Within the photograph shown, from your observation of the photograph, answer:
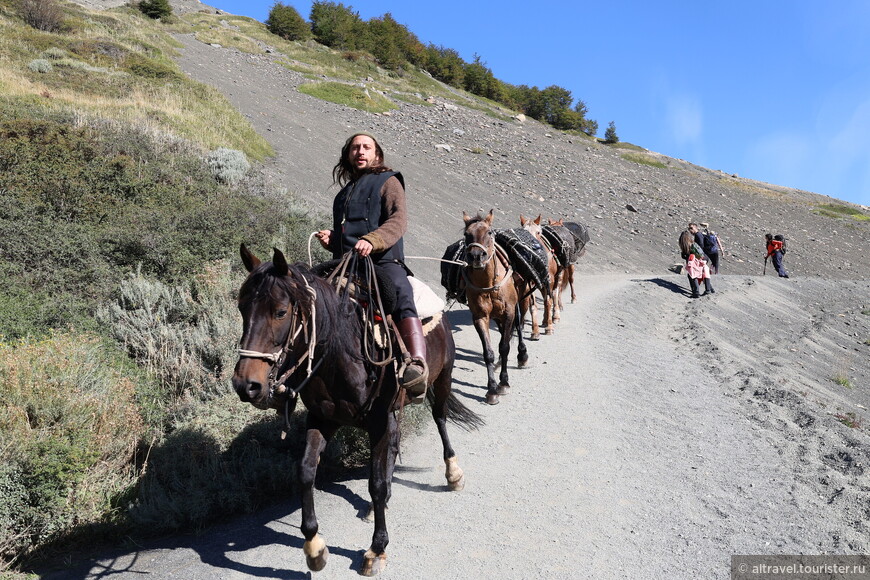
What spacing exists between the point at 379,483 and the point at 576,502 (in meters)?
2.00

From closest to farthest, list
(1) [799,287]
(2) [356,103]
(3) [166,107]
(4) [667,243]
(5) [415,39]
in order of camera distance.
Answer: (3) [166,107]
(1) [799,287]
(4) [667,243]
(2) [356,103]
(5) [415,39]

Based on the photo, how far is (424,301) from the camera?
4551mm

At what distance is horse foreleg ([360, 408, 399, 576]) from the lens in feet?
12.3

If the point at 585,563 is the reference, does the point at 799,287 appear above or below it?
above

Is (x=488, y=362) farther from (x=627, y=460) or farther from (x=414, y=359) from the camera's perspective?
(x=414, y=359)

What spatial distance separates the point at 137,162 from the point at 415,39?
56929mm

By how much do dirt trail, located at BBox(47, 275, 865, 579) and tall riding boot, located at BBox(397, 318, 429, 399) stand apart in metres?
1.23

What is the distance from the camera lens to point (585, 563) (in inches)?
156

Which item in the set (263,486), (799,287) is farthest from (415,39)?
(263,486)

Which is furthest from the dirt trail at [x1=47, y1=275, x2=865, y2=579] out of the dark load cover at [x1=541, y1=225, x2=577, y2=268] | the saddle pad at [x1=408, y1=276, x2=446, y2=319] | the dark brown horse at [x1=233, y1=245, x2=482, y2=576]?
the dark load cover at [x1=541, y1=225, x2=577, y2=268]

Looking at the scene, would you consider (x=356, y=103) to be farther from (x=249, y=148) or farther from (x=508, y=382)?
(x=508, y=382)

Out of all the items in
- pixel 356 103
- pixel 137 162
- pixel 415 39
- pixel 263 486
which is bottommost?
pixel 263 486

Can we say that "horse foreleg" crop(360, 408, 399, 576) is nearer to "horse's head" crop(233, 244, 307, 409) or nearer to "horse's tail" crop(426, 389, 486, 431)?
"horse's head" crop(233, 244, 307, 409)

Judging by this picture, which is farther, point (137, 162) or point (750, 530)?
point (137, 162)
